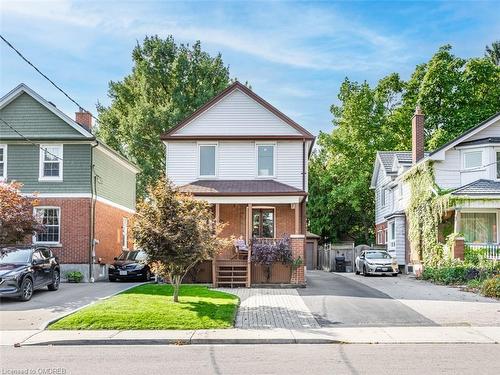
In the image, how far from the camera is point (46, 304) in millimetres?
18719

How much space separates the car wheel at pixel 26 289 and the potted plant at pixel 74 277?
249 inches

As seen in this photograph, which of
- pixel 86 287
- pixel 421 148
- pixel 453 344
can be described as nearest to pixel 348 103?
pixel 421 148

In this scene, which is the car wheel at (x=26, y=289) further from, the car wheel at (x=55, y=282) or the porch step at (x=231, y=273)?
the porch step at (x=231, y=273)

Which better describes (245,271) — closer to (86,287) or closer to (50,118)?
(86,287)

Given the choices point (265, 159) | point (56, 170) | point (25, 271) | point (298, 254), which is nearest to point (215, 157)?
point (265, 159)

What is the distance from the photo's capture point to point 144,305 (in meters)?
16.0

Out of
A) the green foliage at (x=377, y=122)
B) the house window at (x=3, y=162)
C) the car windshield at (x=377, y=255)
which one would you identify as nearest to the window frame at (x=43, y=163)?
the house window at (x=3, y=162)

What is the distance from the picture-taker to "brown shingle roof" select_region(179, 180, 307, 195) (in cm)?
2442

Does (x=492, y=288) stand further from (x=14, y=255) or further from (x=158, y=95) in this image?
(x=158, y=95)

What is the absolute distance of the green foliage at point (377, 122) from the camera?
46.2 meters

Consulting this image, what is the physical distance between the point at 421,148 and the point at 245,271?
14734mm

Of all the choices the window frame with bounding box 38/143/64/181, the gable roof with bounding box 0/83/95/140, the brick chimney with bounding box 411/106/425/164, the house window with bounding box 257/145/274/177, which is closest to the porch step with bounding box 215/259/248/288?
the house window with bounding box 257/145/274/177

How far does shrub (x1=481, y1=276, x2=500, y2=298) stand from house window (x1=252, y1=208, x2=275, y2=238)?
31.9ft

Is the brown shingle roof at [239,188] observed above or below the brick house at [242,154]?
below
